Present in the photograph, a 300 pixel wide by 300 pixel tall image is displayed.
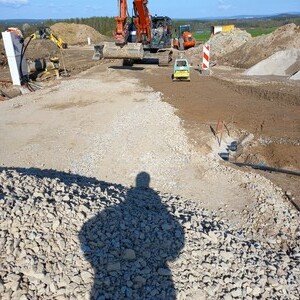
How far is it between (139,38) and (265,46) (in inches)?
334

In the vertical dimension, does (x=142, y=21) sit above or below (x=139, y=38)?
above

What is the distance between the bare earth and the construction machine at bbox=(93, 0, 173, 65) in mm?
2280

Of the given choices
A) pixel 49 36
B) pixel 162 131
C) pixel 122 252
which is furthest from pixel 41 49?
pixel 122 252

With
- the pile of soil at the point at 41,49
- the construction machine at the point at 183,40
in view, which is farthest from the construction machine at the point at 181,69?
the pile of soil at the point at 41,49

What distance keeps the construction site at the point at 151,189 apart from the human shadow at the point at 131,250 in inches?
0.6

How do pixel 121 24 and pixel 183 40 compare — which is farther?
pixel 183 40

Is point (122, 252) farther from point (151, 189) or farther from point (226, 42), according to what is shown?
point (226, 42)

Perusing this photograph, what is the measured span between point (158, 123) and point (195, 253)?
6.29 meters

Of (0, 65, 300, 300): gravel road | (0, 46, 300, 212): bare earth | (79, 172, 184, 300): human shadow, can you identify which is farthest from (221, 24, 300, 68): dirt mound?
(79, 172, 184, 300): human shadow

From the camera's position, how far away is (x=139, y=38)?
19047 mm

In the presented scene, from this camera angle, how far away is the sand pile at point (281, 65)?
17016 millimetres

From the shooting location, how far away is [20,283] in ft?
11.8

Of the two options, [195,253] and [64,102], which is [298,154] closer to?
[195,253]

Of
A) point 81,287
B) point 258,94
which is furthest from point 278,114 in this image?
point 81,287
